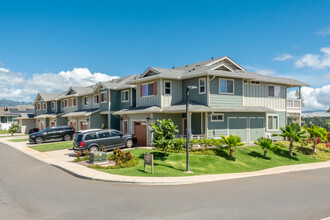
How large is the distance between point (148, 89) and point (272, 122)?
13420mm

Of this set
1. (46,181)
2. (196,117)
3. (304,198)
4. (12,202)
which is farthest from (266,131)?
(12,202)

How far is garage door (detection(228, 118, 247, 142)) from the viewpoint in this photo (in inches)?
934

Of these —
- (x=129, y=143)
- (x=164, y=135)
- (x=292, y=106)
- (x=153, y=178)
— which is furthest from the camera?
(x=292, y=106)

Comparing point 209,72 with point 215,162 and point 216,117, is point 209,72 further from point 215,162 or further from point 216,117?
point 215,162

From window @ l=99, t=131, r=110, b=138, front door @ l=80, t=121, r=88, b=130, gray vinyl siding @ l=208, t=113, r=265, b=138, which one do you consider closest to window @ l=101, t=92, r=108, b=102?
front door @ l=80, t=121, r=88, b=130

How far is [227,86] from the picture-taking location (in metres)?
24.3

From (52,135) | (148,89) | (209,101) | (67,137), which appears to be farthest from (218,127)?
(52,135)

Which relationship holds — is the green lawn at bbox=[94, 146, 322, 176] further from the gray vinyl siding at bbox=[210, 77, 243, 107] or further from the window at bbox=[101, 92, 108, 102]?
the window at bbox=[101, 92, 108, 102]

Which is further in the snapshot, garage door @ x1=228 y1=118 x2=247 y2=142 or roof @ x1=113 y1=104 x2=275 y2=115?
garage door @ x1=228 y1=118 x2=247 y2=142

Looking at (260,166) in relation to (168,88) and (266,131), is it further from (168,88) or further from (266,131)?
(168,88)

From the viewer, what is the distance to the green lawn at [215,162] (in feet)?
50.2

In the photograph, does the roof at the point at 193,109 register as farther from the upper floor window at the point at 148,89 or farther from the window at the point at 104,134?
the window at the point at 104,134

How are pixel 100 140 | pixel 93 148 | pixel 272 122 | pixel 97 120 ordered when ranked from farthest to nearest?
pixel 97 120
pixel 272 122
pixel 100 140
pixel 93 148

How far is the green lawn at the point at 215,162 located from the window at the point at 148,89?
6711 mm
